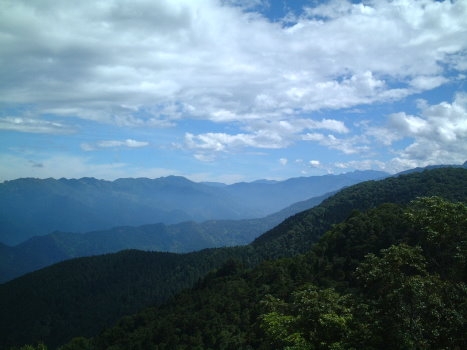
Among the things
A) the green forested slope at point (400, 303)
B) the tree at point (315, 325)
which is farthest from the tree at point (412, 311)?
the tree at point (315, 325)

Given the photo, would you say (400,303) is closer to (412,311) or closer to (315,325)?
(412,311)

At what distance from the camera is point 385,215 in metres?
94.8

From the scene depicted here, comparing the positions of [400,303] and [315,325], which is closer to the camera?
[400,303]

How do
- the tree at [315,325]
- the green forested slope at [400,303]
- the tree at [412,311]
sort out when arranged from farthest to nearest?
the tree at [315,325]
the green forested slope at [400,303]
the tree at [412,311]

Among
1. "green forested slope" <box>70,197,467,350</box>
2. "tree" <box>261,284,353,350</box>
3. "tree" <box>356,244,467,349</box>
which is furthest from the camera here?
"tree" <box>261,284,353,350</box>

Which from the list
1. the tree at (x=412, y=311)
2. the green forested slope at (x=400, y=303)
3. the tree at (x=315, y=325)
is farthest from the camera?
the tree at (x=315, y=325)

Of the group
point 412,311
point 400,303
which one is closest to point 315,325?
point 400,303

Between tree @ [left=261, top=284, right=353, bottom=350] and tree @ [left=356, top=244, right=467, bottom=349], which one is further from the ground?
tree @ [left=356, top=244, right=467, bottom=349]

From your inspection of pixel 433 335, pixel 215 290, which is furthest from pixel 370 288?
pixel 215 290

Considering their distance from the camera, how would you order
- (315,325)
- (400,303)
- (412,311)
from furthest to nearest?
(315,325) → (400,303) → (412,311)

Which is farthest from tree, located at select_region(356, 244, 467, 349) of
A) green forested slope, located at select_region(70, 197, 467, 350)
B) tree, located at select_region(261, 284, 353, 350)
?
tree, located at select_region(261, 284, 353, 350)

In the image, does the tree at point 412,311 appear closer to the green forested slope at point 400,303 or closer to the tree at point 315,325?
the green forested slope at point 400,303

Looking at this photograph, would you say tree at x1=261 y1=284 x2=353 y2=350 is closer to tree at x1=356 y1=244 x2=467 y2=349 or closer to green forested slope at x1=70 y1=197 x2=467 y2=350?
green forested slope at x1=70 y1=197 x2=467 y2=350

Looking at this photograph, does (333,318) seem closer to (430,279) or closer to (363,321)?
(363,321)
